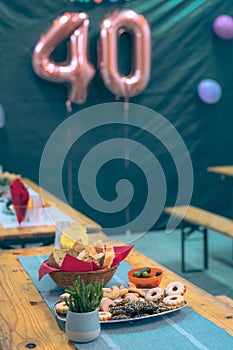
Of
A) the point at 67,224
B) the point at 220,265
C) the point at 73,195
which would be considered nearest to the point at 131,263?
the point at 67,224

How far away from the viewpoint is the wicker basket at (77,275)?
2043 millimetres

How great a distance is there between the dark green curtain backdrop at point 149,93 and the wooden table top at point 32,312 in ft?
11.8

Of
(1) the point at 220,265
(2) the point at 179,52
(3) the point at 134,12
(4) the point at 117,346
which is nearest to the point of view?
(4) the point at 117,346

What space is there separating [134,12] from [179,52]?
0.71 m

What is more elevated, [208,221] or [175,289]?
[175,289]

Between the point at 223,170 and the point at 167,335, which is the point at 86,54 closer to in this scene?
the point at 223,170

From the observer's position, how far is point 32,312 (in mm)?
2012

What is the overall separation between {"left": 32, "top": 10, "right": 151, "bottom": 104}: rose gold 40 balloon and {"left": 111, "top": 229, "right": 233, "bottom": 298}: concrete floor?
1.43m

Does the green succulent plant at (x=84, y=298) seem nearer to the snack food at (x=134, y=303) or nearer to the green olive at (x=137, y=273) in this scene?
the snack food at (x=134, y=303)

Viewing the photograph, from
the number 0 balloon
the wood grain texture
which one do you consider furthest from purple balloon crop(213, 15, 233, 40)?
the wood grain texture

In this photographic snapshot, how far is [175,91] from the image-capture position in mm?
6371

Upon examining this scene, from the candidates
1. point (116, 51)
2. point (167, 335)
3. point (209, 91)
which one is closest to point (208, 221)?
point (209, 91)

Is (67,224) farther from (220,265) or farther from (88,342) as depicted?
(220,265)

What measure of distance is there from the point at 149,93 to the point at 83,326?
4725mm
